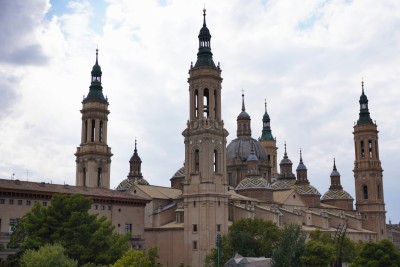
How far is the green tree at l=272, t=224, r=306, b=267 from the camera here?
55250 mm

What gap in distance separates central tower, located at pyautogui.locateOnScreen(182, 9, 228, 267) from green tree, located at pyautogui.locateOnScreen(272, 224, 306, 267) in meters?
20.7

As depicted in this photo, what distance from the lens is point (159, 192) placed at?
8738 centimetres

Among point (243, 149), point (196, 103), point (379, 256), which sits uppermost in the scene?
point (196, 103)

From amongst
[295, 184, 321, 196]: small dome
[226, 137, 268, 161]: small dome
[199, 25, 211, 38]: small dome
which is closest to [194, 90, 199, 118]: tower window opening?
[199, 25, 211, 38]: small dome

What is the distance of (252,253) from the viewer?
6562 centimetres

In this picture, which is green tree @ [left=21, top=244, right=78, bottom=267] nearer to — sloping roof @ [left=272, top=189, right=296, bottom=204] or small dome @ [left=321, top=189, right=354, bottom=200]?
sloping roof @ [left=272, top=189, right=296, bottom=204]

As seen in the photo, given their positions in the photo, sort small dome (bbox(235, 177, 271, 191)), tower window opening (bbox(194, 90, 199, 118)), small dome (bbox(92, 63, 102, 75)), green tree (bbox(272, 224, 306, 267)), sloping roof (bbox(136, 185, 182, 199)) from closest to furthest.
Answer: green tree (bbox(272, 224, 306, 267))
tower window opening (bbox(194, 90, 199, 118))
sloping roof (bbox(136, 185, 182, 199))
small dome (bbox(235, 177, 271, 191))
small dome (bbox(92, 63, 102, 75))

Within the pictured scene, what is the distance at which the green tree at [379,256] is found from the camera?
204 ft

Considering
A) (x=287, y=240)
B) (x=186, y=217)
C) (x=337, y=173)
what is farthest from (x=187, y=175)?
(x=337, y=173)

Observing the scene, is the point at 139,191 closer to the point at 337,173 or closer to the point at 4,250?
the point at 4,250

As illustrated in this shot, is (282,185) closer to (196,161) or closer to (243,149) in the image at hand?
(243,149)

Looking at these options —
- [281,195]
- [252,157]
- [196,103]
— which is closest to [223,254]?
[196,103]

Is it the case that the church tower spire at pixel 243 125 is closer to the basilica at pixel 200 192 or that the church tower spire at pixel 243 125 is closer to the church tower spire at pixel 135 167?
the basilica at pixel 200 192

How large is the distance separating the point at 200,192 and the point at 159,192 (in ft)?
37.1
